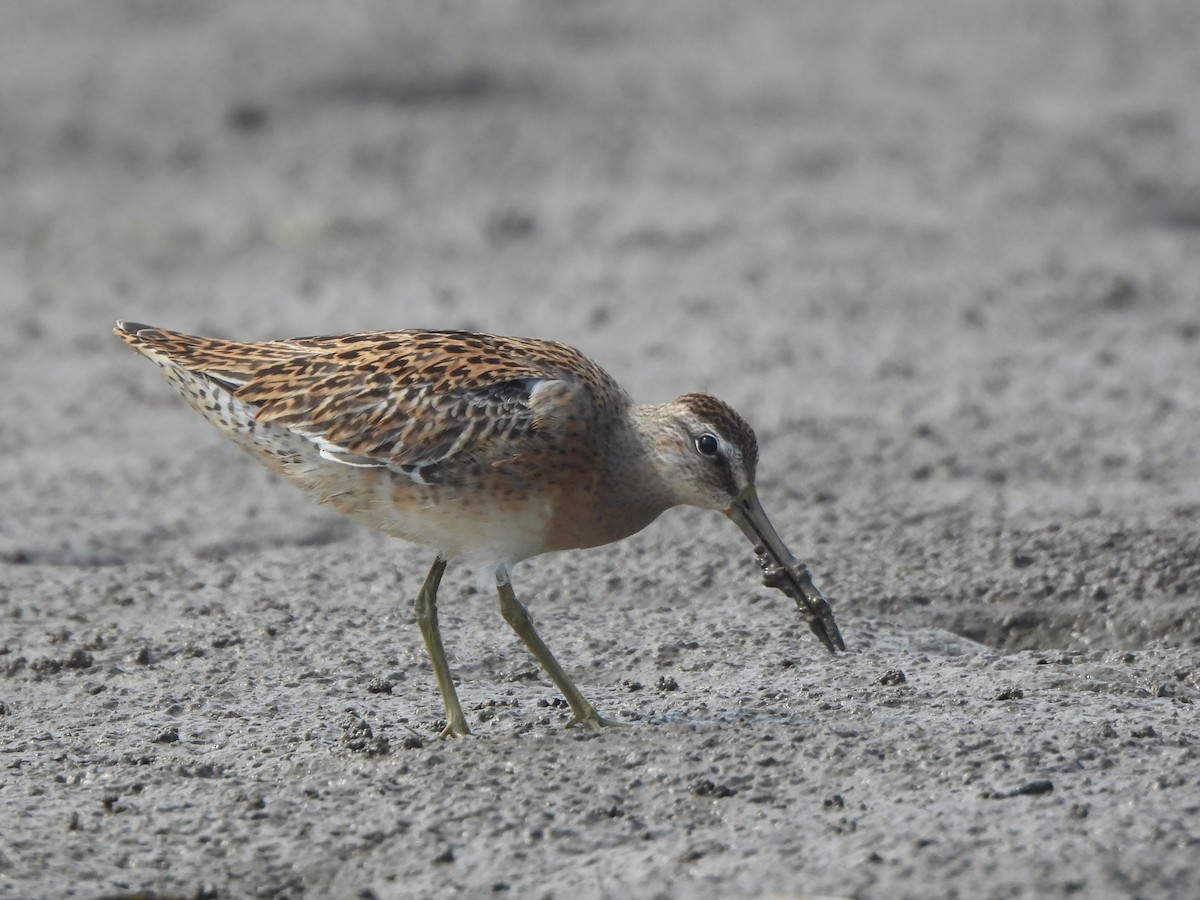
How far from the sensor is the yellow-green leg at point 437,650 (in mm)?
4957

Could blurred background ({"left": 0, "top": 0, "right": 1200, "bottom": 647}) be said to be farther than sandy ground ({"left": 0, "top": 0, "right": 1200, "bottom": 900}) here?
Yes

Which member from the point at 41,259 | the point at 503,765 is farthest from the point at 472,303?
the point at 503,765

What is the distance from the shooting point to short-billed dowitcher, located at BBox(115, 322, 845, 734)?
196 inches

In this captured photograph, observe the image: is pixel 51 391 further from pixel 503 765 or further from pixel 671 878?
pixel 671 878

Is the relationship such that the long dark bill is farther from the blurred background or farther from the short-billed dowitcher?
the blurred background

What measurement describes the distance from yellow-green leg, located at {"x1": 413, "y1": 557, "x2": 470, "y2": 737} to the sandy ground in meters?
0.10

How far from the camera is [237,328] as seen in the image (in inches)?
382

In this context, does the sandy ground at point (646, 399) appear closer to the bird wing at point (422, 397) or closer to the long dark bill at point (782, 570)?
the long dark bill at point (782, 570)

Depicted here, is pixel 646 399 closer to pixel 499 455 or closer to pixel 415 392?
pixel 415 392

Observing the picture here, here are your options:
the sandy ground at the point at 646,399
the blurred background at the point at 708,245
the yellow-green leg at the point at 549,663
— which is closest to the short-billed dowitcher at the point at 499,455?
the yellow-green leg at the point at 549,663

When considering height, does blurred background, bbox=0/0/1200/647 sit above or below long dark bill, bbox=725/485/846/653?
above

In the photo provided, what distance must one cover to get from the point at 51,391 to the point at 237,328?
3.90 feet

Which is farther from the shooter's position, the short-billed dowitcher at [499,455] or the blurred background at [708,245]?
the blurred background at [708,245]

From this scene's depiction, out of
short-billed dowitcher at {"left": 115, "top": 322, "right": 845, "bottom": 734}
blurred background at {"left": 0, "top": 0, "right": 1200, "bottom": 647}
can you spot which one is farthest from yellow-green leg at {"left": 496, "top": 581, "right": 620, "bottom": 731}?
blurred background at {"left": 0, "top": 0, "right": 1200, "bottom": 647}
